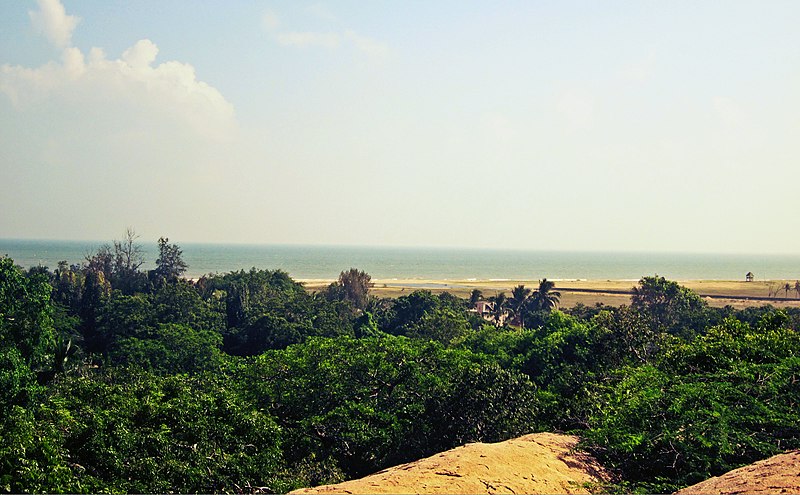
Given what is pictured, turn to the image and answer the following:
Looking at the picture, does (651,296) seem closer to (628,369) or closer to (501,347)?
(501,347)

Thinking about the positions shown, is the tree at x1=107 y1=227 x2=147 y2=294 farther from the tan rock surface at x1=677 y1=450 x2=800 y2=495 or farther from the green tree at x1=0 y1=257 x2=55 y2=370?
the tan rock surface at x1=677 y1=450 x2=800 y2=495

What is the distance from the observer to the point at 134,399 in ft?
59.4

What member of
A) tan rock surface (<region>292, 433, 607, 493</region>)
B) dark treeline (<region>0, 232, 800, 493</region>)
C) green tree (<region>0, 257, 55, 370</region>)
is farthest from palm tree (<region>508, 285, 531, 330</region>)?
tan rock surface (<region>292, 433, 607, 493</region>)

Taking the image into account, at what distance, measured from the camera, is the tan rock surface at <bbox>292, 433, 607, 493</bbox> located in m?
12.8

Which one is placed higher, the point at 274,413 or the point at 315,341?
the point at 315,341

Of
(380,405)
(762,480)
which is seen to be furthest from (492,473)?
(380,405)

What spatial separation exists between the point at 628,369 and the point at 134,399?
60.8 feet

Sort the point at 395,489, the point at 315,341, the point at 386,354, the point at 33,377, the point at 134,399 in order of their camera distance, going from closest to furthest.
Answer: the point at 395,489 < the point at 134,399 < the point at 386,354 < the point at 315,341 < the point at 33,377

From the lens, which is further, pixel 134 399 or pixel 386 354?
pixel 386 354

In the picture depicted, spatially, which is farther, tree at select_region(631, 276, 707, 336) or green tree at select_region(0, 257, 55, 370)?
tree at select_region(631, 276, 707, 336)

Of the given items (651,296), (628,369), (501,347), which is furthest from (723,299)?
(628,369)

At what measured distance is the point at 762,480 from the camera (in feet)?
39.5

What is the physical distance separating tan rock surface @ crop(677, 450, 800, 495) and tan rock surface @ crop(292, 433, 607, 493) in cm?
300

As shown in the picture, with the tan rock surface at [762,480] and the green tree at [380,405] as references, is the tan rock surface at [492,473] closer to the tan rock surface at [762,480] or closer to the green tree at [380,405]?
the tan rock surface at [762,480]
